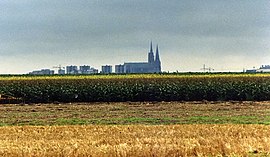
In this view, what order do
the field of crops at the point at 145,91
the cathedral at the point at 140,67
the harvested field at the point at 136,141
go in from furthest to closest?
the cathedral at the point at 140,67, the field of crops at the point at 145,91, the harvested field at the point at 136,141

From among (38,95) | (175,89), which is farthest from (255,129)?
(38,95)

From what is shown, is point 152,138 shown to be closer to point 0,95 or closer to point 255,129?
point 255,129

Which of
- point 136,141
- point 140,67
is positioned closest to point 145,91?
point 136,141

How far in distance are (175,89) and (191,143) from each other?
32.5m

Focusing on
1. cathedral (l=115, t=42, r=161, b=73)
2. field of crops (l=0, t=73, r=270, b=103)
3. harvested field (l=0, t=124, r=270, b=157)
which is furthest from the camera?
cathedral (l=115, t=42, r=161, b=73)

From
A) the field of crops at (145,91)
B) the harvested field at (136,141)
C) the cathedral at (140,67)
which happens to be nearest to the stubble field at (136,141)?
the harvested field at (136,141)

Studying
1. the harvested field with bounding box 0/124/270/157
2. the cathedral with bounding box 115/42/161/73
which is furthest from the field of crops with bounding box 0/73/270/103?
the cathedral with bounding box 115/42/161/73

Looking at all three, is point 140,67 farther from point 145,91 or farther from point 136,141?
point 136,141

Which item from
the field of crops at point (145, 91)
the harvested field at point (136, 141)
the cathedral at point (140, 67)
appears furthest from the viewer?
the cathedral at point (140, 67)

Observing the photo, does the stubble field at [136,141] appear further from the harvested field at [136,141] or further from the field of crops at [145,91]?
the field of crops at [145,91]

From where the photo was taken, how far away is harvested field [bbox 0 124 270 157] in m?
12.4

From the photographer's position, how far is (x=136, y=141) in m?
14.5

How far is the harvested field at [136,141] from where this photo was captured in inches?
487

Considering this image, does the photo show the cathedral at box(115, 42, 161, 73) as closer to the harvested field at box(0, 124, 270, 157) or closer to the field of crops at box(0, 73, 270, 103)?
the field of crops at box(0, 73, 270, 103)
